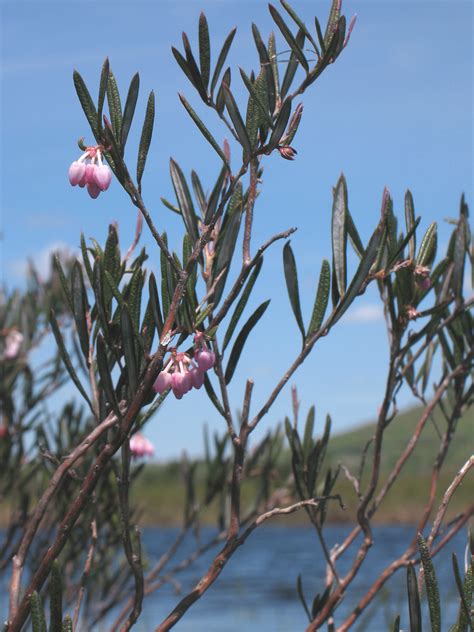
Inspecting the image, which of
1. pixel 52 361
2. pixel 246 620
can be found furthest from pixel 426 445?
pixel 52 361

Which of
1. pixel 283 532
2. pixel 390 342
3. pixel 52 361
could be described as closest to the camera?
pixel 390 342

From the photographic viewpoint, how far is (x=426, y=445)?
3324 inches

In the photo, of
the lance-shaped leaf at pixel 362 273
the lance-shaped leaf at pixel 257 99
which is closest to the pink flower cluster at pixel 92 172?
the lance-shaped leaf at pixel 257 99

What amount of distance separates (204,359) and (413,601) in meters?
0.56

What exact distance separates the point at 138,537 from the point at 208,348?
1.42 ft

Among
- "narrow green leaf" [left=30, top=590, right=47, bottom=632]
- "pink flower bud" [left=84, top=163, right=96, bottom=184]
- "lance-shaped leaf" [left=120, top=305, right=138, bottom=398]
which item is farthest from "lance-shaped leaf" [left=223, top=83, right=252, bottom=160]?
"narrow green leaf" [left=30, top=590, right=47, bottom=632]

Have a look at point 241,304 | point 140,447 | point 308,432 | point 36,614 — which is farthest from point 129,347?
point 140,447

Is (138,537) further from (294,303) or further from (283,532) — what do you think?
(283,532)

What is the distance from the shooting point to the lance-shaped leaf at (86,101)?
5.52ft

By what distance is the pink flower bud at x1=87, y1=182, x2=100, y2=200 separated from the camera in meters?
1.78

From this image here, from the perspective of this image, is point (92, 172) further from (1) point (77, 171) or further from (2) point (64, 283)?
(2) point (64, 283)

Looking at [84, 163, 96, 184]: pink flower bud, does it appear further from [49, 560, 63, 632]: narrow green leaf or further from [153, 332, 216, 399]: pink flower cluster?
[49, 560, 63, 632]: narrow green leaf

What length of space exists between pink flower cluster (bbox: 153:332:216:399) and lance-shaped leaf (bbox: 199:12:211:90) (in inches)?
19.6

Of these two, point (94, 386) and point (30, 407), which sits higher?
point (30, 407)
